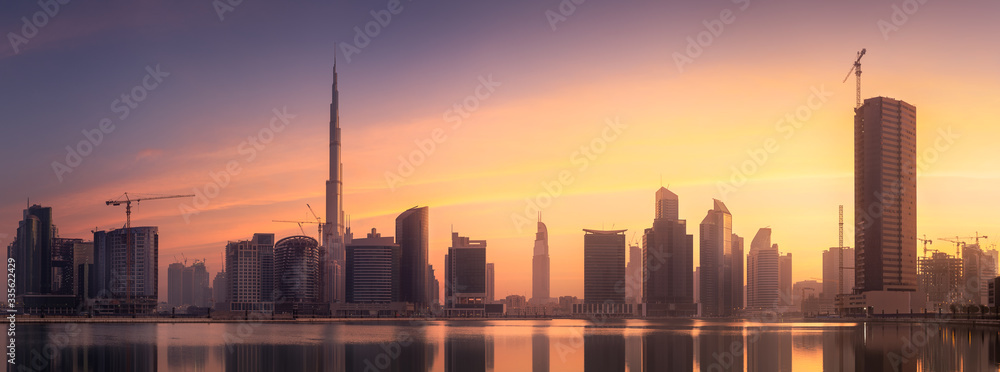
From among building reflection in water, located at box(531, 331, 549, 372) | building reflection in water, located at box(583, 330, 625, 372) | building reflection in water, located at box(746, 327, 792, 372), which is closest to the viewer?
building reflection in water, located at box(746, 327, 792, 372)

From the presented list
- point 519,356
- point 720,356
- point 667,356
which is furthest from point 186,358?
point 720,356

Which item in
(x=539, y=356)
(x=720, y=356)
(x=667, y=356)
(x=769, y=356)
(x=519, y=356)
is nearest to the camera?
(x=769, y=356)

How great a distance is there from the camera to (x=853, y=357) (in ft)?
286

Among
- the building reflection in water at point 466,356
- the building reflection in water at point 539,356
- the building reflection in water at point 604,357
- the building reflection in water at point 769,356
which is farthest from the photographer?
the building reflection in water at point 466,356

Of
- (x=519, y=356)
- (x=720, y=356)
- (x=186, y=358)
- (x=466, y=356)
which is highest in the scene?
(x=720, y=356)

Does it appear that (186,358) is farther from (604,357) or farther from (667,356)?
(667,356)

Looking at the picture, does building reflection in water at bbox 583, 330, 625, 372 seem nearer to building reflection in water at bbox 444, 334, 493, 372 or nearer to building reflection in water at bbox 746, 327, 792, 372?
building reflection in water at bbox 444, 334, 493, 372

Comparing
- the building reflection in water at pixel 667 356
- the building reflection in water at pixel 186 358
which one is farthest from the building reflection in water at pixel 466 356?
the building reflection in water at pixel 186 358

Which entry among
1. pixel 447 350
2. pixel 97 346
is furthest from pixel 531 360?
pixel 97 346

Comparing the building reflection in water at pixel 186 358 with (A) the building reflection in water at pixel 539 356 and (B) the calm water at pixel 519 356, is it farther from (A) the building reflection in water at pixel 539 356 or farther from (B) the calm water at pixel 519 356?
Answer: (A) the building reflection in water at pixel 539 356

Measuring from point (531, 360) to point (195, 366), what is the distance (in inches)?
1231

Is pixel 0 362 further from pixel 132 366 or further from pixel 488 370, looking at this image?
pixel 488 370

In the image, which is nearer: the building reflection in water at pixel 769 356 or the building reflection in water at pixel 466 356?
the building reflection in water at pixel 769 356

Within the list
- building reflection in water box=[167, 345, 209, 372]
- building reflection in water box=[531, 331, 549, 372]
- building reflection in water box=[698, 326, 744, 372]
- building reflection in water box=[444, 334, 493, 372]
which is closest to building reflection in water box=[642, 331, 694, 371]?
building reflection in water box=[698, 326, 744, 372]
